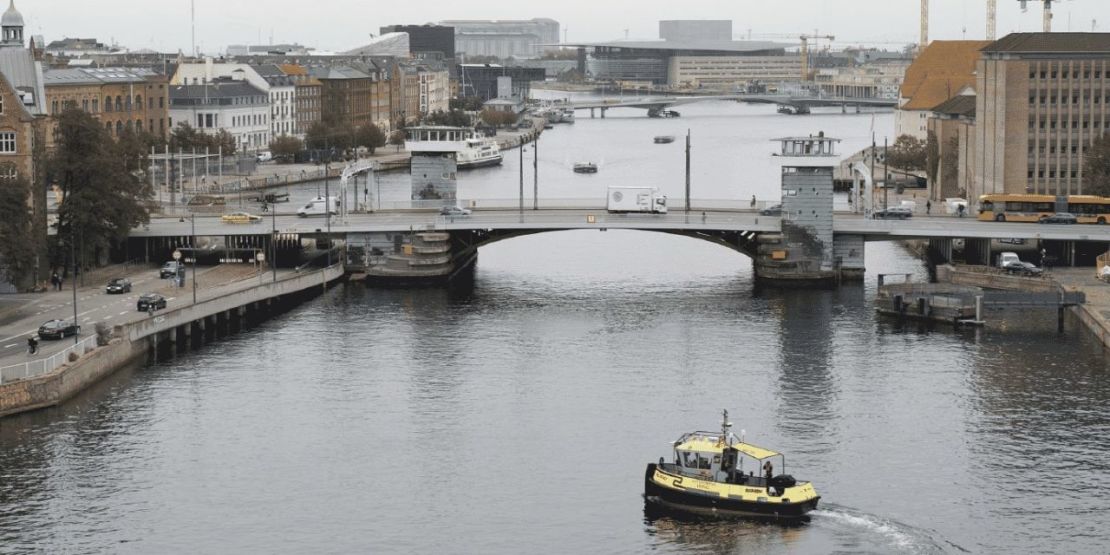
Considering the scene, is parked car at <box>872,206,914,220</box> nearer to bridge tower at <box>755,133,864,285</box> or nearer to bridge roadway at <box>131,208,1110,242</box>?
bridge roadway at <box>131,208,1110,242</box>

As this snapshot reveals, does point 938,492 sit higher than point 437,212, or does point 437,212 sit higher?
point 437,212

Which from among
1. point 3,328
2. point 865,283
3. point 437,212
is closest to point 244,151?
point 437,212

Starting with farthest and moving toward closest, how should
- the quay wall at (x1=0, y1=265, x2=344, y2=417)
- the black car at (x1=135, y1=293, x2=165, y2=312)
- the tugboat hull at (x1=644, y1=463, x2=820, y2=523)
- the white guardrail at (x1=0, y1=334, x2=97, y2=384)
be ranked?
1. the black car at (x1=135, y1=293, x2=165, y2=312)
2. the white guardrail at (x1=0, y1=334, x2=97, y2=384)
3. the quay wall at (x1=0, y1=265, x2=344, y2=417)
4. the tugboat hull at (x1=644, y1=463, x2=820, y2=523)

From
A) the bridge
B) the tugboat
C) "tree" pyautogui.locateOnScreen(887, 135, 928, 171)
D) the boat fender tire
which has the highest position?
"tree" pyautogui.locateOnScreen(887, 135, 928, 171)

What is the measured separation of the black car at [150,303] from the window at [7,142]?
32.0 feet

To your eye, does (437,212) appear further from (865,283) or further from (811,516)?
(811,516)

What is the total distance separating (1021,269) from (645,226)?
15.3 meters

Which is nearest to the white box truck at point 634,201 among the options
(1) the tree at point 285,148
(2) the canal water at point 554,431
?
(2) the canal water at point 554,431

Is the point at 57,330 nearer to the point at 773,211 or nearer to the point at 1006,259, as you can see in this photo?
the point at 773,211

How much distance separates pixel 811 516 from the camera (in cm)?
4519

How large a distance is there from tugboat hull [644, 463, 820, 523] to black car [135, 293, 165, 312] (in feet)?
91.9

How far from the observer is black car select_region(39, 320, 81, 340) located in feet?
204

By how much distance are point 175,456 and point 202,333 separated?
65.2ft

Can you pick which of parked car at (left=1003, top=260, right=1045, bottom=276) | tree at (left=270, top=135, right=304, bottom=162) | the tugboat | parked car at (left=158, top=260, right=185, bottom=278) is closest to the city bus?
parked car at (left=1003, top=260, right=1045, bottom=276)
